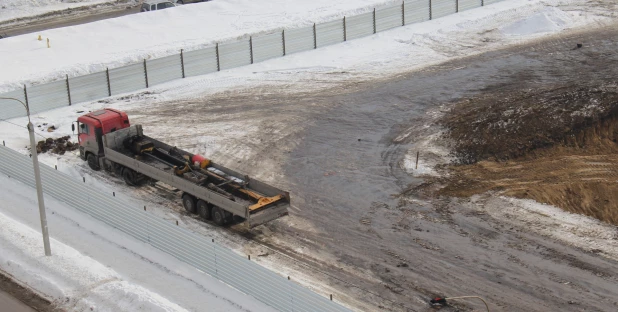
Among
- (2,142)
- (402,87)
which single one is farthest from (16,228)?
(402,87)

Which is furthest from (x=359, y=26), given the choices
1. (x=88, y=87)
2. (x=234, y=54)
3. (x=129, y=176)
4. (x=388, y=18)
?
(x=129, y=176)

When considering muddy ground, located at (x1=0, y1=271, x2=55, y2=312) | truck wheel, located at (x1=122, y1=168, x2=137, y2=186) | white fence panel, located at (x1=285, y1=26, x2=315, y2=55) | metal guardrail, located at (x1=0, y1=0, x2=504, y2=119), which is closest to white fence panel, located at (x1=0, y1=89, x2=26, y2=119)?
metal guardrail, located at (x1=0, y1=0, x2=504, y2=119)

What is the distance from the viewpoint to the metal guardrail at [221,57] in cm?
4147

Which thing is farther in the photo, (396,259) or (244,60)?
(244,60)

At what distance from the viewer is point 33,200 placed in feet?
104

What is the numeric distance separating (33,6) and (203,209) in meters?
45.2

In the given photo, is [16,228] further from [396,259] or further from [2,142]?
[396,259]

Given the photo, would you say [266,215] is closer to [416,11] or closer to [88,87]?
[88,87]

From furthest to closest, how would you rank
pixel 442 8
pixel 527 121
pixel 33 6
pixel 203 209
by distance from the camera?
pixel 33 6, pixel 442 8, pixel 527 121, pixel 203 209

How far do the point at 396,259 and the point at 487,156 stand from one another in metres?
9.99

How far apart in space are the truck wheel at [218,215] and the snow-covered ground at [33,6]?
42.5m

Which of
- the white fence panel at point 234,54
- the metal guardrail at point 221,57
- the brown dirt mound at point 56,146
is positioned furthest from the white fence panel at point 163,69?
the brown dirt mound at point 56,146

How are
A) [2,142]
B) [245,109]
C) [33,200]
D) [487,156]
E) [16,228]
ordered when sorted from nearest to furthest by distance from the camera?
[16,228], [33,200], [487,156], [2,142], [245,109]

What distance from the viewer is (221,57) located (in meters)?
46.6
